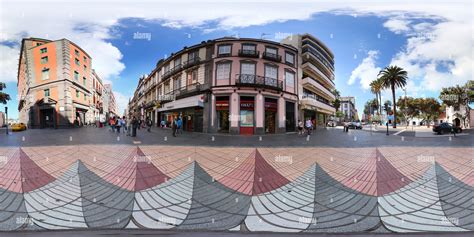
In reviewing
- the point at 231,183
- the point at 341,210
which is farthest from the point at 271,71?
the point at 341,210

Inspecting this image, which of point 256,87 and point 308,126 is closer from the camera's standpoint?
point 256,87

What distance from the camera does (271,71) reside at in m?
2.19

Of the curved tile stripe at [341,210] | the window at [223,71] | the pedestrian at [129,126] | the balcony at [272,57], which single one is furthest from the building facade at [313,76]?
the pedestrian at [129,126]

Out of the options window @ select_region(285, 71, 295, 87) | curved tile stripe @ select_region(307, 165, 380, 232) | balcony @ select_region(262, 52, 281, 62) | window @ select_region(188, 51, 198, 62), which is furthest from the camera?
window @ select_region(285, 71, 295, 87)

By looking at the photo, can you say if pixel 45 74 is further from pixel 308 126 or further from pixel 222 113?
pixel 308 126

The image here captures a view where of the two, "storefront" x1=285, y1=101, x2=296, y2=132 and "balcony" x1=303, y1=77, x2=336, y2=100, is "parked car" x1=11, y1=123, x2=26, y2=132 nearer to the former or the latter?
"storefront" x1=285, y1=101, x2=296, y2=132

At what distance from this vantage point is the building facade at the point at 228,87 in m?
1.98

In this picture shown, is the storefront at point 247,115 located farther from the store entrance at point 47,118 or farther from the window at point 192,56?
the store entrance at point 47,118

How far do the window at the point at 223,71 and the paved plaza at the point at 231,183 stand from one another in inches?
28.1

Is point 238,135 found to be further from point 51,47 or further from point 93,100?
point 51,47

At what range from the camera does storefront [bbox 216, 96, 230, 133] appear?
1974 millimetres

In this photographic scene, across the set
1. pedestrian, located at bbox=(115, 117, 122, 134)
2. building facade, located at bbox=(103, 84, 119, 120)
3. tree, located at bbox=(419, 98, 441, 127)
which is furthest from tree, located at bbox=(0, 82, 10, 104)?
tree, located at bbox=(419, 98, 441, 127)

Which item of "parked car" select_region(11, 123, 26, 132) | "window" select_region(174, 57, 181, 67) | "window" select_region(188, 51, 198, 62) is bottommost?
"parked car" select_region(11, 123, 26, 132)

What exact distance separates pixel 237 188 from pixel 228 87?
119 cm
